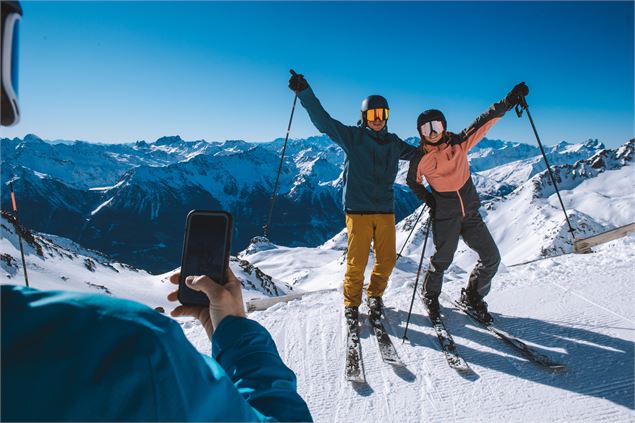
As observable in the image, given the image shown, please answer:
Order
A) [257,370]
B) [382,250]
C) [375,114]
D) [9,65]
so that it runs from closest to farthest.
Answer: [9,65] → [257,370] → [375,114] → [382,250]

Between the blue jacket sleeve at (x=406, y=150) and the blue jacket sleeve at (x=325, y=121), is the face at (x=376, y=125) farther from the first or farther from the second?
the blue jacket sleeve at (x=406, y=150)

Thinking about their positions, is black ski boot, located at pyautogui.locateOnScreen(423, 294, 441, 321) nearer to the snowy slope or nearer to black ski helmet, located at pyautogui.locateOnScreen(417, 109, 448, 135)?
black ski helmet, located at pyautogui.locateOnScreen(417, 109, 448, 135)

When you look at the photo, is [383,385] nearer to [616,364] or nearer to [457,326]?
[457,326]

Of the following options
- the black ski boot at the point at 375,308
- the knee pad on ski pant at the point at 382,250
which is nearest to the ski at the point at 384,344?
the black ski boot at the point at 375,308

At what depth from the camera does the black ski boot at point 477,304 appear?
15.5 feet

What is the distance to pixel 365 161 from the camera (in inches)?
194

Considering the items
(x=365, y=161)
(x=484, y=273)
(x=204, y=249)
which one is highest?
(x=365, y=161)

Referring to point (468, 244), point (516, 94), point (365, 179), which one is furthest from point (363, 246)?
point (516, 94)

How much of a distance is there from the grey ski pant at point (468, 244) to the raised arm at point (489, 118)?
0.94m

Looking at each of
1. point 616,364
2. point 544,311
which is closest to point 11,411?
point 616,364

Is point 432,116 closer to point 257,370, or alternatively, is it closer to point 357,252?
point 357,252

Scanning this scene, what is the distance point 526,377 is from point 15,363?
4.04m

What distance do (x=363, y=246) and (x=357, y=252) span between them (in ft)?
0.36

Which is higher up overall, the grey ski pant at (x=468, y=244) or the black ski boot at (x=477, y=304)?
the grey ski pant at (x=468, y=244)
